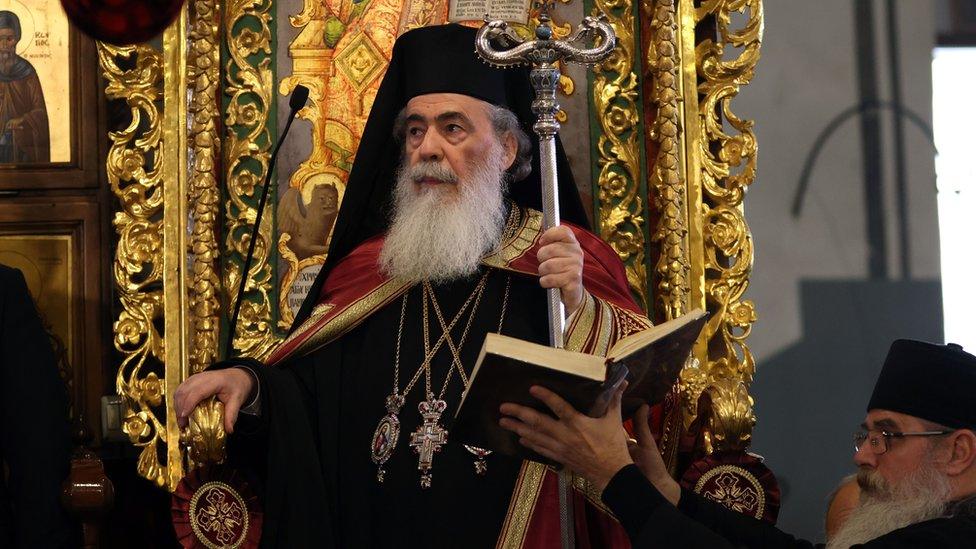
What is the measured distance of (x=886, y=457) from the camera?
3.03 m

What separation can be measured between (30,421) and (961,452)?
9.28 ft

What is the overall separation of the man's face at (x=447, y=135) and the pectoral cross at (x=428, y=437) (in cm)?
64

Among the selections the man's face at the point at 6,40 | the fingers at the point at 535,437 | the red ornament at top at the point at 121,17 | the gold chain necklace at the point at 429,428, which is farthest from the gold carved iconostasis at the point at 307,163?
the red ornament at top at the point at 121,17

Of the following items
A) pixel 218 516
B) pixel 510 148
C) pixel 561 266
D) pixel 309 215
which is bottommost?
pixel 218 516

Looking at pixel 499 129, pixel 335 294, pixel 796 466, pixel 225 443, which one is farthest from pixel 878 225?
pixel 225 443

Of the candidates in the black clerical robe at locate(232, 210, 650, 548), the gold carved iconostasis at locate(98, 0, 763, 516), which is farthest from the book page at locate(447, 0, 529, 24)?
the black clerical robe at locate(232, 210, 650, 548)

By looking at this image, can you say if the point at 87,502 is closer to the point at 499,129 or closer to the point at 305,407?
the point at 305,407

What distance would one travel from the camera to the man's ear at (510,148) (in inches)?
160

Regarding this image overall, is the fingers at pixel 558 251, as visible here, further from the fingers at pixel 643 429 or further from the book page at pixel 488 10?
the book page at pixel 488 10

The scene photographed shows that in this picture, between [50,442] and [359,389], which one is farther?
[50,442]

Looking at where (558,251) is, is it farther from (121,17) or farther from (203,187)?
(203,187)

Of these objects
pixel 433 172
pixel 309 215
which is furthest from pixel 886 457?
pixel 309 215

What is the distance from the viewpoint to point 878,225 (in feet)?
19.6

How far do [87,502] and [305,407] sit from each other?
896mm
